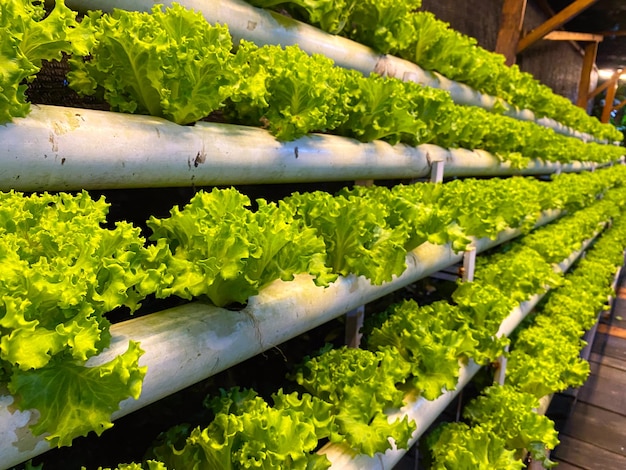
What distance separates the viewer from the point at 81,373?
33.0 inches

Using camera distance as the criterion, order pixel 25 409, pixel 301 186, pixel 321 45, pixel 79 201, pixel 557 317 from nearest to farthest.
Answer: pixel 25 409, pixel 79 201, pixel 321 45, pixel 301 186, pixel 557 317

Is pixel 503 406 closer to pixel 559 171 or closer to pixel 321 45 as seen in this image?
pixel 321 45

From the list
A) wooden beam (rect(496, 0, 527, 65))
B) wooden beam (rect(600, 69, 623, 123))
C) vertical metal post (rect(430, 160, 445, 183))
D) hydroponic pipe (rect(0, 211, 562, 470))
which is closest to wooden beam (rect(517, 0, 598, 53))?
wooden beam (rect(496, 0, 527, 65))

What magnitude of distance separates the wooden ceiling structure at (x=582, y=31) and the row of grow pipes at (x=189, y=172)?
156 inches

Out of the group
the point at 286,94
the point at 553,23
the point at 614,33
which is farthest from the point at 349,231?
the point at 614,33

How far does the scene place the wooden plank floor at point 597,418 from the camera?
335 centimetres

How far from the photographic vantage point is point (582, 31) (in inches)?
364

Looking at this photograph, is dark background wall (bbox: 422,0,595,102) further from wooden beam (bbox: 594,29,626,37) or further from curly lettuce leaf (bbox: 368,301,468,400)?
curly lettuce leaf (bbox: 368,301,468,400)

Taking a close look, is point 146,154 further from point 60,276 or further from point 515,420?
point 515,420

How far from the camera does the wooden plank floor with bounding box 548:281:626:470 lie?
3354 millimetres

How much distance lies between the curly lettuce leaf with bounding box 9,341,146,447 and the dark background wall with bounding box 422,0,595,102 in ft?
12.5

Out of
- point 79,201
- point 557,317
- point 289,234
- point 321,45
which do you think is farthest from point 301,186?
point 557,317

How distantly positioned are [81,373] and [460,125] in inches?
91.2

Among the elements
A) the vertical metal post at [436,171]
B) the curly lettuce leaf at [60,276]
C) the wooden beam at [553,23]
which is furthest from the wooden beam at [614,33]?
the curly lettuce leaf at [60,276]
